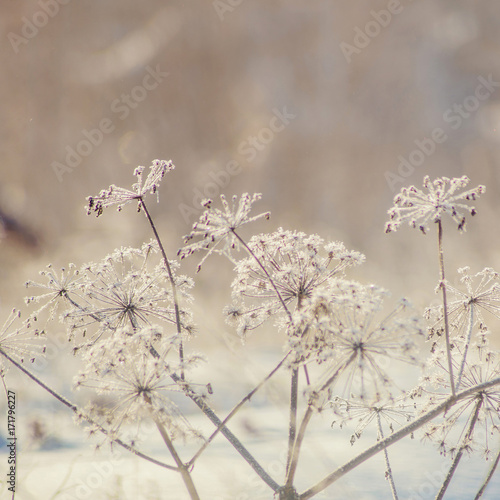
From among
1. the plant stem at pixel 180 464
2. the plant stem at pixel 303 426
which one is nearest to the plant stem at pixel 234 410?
the plant stem at pixel 180 464

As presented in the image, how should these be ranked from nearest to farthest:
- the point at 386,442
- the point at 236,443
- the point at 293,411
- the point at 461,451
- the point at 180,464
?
the point at 386,442
the point at 180,464
the point at 236,443
the point at 293,411
the point at 461,451

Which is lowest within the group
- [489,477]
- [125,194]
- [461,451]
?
[489,477]

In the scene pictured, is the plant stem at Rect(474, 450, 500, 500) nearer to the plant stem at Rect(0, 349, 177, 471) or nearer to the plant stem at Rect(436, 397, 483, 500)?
the plant stem at Rect(436, 397, 483, 500)

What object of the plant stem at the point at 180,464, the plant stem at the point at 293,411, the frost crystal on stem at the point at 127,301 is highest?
the frost crystal on stem at the point at 127,301

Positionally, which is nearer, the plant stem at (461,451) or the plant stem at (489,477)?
the plant stem at (461,451)

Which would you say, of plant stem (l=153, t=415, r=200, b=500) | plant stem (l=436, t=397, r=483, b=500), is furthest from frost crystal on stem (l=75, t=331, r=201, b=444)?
plant stem (l=436, t=397, r=483, b=500)

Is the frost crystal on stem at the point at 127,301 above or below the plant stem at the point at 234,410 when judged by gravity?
above

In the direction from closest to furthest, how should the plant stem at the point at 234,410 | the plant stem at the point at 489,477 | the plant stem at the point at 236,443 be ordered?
1. the plant stem at the point at 234,410
2. the plant stem at the point at 236,443
3. the plant stem at the point at 489,477

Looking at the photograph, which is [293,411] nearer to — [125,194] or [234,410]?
[234,410]

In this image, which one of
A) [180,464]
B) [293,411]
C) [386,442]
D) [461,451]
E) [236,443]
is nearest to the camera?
[386,442]

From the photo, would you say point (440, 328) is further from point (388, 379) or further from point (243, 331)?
point (243, 331)

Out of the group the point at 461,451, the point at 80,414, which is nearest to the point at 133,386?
the point at 80,414

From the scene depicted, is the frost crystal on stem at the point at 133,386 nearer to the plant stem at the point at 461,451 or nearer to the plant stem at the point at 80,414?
the plant stem at the point at 80,414

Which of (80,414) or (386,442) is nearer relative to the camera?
(386,442)
